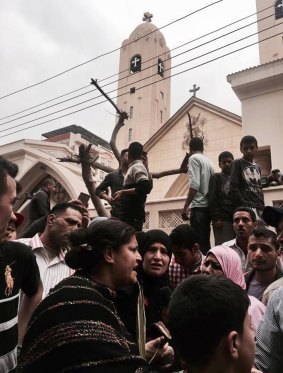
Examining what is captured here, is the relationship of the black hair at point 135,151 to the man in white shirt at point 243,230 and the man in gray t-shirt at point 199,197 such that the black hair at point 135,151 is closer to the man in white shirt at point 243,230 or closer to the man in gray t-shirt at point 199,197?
the man in gray t-shirt at point 199,197

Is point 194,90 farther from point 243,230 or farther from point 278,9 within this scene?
point 243,230

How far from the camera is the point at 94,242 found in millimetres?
2102

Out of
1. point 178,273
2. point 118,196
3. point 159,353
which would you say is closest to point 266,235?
point 178,273

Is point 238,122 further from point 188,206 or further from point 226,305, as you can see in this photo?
point 226,305

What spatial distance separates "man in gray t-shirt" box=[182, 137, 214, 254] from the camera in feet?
16.1

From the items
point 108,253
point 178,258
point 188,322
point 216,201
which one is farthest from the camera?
point 216,201

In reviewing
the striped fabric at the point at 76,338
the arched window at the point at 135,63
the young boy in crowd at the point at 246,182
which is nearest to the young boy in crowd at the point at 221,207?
the young boy in crowd at the point at 246,182

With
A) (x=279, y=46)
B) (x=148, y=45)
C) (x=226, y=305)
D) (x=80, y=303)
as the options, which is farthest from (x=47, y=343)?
(x=148, y=45)

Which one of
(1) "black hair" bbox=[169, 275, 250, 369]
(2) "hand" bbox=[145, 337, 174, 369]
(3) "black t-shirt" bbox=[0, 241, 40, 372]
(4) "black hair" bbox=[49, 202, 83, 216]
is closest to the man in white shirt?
(4) "black hair" bbox=[49, 202, 83, 216]

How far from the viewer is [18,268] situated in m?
2.14

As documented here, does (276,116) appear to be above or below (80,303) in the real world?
above

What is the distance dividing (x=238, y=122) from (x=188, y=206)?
49.0 ft

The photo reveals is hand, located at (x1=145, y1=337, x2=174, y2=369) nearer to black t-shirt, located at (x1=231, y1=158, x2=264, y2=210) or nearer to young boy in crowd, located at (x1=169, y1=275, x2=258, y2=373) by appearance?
young boy in crowd, located at (x1=169, y1=275, x2=258, y2=373)

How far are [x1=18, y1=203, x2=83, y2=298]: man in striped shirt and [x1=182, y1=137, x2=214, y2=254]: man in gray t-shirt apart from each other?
71.4 inches
